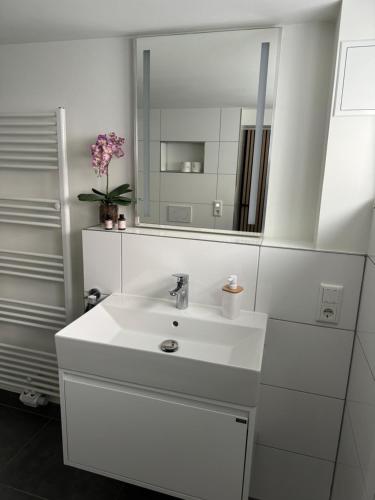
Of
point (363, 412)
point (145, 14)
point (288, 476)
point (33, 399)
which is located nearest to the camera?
point (363, 412)

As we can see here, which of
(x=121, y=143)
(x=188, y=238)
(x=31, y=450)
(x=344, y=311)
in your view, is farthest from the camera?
(x=31, y=450)

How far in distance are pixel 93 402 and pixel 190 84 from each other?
4.45ft

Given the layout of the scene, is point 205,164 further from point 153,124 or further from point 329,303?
point 329,303

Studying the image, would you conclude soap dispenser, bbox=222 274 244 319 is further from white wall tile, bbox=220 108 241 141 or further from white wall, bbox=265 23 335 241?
white wall tile, bbox=220 108 241 141

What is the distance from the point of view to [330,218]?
1.31 meters

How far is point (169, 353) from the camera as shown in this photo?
113 centimetres

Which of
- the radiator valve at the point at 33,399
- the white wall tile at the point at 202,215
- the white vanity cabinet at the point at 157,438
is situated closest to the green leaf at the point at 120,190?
the white wall tile at the point at 202,215

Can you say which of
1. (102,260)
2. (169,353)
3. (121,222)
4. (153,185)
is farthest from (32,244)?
(169,353)

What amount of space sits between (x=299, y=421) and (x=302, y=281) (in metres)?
0.63

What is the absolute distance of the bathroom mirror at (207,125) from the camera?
1411 millimetres

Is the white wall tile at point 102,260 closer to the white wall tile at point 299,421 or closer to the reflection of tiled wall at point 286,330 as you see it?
the reflection of tiled wall at point 286,330

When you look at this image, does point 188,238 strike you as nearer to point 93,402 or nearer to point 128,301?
point 128,301

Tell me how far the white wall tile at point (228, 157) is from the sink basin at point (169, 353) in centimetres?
61

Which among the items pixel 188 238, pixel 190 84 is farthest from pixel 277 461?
pixel 190 84
